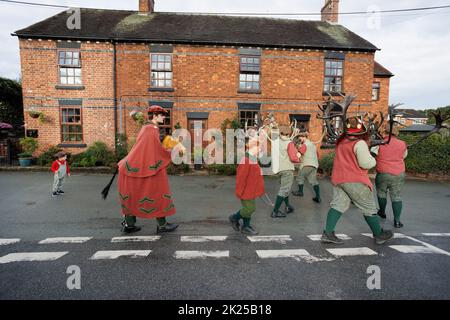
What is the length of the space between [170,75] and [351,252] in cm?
1263

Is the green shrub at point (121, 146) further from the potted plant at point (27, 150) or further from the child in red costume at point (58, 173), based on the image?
the child in red costume at point (58, 173)

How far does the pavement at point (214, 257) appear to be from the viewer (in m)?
2.65

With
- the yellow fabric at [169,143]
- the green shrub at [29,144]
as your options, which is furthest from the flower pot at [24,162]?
the yellow fabric at [169,143]

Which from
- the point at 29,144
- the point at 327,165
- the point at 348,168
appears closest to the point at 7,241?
the point at 348,168

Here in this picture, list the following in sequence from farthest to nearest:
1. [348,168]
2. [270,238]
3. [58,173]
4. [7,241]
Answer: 1. [58,173]
2. [270,238]
3. [7,241]
4. [348,168]

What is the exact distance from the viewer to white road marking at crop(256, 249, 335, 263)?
3385mm

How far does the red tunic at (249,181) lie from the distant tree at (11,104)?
1783 centimetres

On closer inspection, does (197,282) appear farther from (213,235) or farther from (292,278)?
(213,235)

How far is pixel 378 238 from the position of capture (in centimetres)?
388

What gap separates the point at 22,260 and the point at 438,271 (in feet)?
16.9

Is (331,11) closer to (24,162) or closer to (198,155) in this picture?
(198,155)

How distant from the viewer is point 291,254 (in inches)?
139

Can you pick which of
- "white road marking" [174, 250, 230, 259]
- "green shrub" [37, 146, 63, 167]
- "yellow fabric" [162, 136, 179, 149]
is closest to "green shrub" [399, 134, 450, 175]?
"white road marking" [174, 250, 230, 259]

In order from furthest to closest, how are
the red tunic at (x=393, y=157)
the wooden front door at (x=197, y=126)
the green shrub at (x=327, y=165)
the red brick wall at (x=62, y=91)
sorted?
1. the wooden front door at (x=197, y=126)
2. the red brick wall at (x=62, y=91)
3. the green shrub at (x=327, y=165)
4. the red tunic at (x=393, y=157)
